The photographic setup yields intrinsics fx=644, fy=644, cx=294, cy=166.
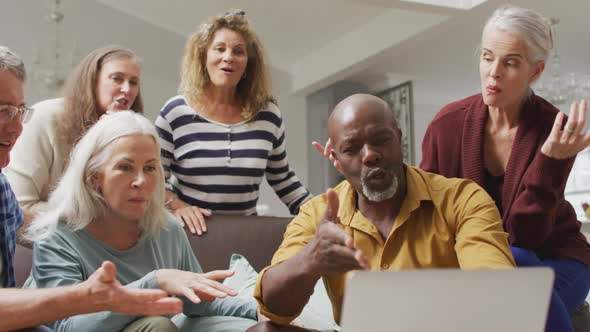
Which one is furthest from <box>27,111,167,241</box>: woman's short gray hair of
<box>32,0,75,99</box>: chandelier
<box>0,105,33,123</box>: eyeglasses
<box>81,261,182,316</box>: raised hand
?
<box>32,0,75,99</box>: chandelier

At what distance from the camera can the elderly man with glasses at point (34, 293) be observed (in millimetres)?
1143

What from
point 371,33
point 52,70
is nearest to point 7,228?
point 52,70

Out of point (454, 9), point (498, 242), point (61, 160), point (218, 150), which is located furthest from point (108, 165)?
point (454, 9)

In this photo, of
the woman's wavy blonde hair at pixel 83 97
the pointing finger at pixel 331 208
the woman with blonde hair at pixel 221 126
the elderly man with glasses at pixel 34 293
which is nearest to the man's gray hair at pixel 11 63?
the elderly man with glasses at pixel 34 293

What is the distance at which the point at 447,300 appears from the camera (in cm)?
86

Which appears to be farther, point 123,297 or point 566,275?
point 566,275

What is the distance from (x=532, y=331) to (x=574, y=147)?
76cm

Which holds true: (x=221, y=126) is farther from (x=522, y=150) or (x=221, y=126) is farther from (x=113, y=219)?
(x=522, y=150)

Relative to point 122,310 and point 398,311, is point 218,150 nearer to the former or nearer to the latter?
point 122,310

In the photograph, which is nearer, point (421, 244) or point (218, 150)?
point (421, 244)

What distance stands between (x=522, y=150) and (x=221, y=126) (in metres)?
1.12

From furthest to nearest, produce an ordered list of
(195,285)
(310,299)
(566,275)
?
(310,299), (566,275), (195,285)

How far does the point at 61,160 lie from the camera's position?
2119 mm

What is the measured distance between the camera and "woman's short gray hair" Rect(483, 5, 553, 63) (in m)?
1.69
